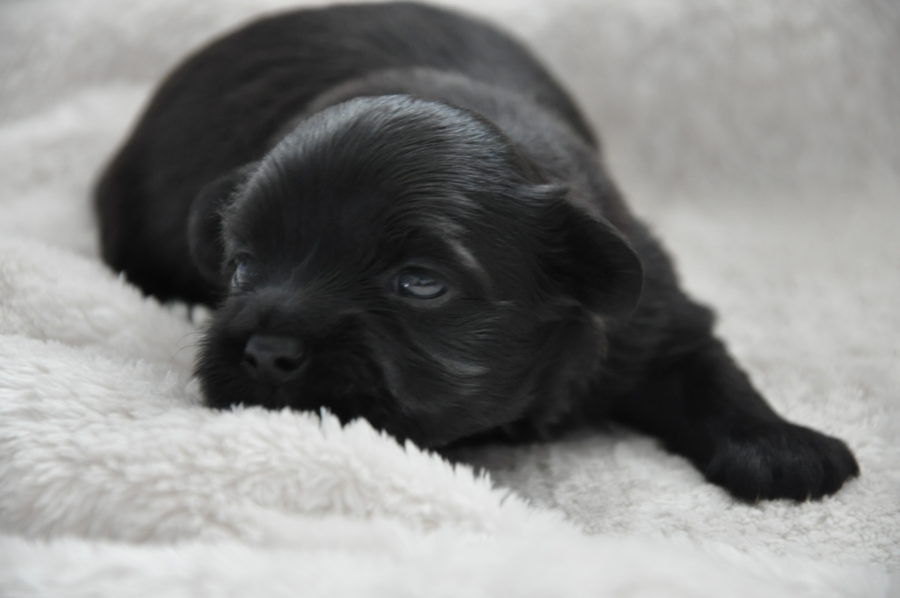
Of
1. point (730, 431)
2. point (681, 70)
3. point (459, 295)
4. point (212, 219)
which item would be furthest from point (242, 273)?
point (681, 70)

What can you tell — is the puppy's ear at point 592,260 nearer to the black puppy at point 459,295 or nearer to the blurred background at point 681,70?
the black puppy at point 459,295

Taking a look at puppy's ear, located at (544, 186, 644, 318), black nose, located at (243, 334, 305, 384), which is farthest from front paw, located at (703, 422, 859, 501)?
black nose, located at (243, 334, 305, 384)

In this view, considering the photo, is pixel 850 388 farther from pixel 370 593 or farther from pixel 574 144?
pixel 370 593

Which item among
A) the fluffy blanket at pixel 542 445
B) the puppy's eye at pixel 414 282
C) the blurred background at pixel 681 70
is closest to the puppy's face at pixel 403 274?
the puppy's eye at pixel 414 282

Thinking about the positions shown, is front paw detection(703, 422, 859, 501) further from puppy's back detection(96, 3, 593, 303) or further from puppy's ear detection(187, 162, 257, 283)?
puppy's back detection(96, 3, 593, 303)

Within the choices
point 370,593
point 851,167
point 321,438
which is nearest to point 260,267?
point 321,438
